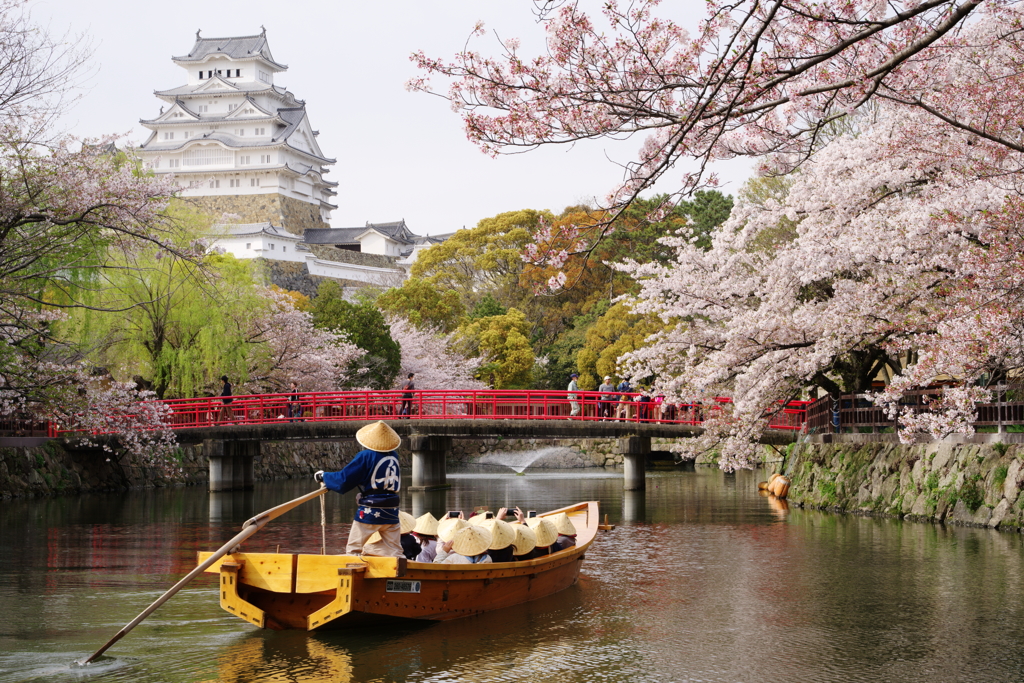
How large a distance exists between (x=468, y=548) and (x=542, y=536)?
128cm

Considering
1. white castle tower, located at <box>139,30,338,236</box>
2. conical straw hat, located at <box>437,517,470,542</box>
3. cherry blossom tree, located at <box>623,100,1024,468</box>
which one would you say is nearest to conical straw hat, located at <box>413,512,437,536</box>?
conical straw hat, located at <box>437,517,470,542</box>

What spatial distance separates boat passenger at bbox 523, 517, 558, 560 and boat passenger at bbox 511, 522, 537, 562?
224 millimetres

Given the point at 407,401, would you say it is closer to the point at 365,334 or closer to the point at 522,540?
the point at 365,334

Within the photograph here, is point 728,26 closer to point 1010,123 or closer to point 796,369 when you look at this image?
point 1010,123

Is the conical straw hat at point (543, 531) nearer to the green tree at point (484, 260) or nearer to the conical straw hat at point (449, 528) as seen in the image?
the conical straw hat at point (449, 528)

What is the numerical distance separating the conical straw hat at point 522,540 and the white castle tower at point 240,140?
5487cm

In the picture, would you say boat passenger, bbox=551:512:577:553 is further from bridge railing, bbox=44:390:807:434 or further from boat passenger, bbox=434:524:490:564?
bridge railing, bbox=44:390:807:434

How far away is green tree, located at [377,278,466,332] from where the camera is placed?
41375 millimetres

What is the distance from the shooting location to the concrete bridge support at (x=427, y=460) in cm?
2711

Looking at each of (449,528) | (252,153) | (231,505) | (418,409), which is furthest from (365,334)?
(252,153)

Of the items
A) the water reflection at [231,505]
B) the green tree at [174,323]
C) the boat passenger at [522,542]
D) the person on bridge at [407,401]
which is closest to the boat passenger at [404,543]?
the boat passenger at [522,542]

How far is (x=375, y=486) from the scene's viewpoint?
8.88 m

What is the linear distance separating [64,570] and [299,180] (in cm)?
5575

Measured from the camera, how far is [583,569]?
12914 millimetres
